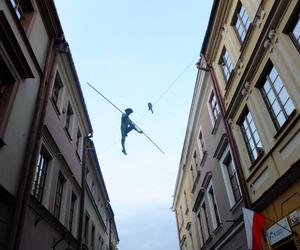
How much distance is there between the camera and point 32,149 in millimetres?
8531

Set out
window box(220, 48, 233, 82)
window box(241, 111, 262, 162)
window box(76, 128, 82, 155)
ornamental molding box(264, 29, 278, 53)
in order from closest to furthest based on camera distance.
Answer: ornamental molding box(264, 29, 278, 53) < window box(241, 111, 262, 162) < window box(220, 48, 233, 82) < window box(76, 128, 82, 155)

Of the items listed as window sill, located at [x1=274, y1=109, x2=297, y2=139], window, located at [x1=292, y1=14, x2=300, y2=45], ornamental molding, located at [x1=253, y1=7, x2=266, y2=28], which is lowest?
window sill, located at [x1=274, y1=109, x2=297, y2=139]

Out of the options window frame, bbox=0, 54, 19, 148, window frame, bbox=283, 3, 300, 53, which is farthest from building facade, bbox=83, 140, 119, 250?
window frame, bbox=283, 3, 300, 53

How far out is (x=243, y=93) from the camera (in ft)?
34.1

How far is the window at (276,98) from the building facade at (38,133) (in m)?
6.23

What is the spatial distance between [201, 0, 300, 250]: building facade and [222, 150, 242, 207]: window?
153 cm

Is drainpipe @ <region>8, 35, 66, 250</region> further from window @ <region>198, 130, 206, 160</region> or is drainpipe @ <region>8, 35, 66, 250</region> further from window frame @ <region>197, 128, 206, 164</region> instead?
window @ <region>198, 130, 206, 160</region>

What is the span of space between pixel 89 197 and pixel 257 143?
33.5ft

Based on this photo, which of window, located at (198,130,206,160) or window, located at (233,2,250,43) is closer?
window, located at (233,2,250,43)

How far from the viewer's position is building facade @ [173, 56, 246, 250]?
40.0 ft

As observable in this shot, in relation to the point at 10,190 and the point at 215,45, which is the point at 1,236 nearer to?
the point at 10,190

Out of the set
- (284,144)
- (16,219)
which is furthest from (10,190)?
(284,144)

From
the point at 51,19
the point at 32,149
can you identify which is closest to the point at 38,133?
the point at 32,149

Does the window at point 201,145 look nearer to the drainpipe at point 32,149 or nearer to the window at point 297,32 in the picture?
the drainpipe at point 32,149
